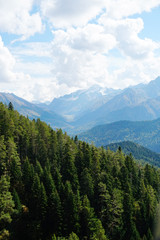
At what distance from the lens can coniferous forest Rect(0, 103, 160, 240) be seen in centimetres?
5612

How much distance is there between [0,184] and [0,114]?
136 ft

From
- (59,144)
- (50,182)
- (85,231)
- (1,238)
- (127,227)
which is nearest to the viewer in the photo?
(1,238)

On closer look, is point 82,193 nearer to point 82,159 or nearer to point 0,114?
point 82,159

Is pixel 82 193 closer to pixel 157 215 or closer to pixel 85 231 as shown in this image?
pixel 85 231

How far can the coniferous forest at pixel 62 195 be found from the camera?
56125 millimetres

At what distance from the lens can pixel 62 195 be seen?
65438mm

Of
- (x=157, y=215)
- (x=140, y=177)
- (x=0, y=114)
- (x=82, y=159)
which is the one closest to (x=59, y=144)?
(x=82, y=159)

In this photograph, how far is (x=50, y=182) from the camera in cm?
6475

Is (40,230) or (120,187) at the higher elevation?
(120,187)

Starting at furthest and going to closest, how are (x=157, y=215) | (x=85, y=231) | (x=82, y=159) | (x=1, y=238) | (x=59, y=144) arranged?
(x=59, y=144)
(x=82, y=159)
(x=157, y=215)
(x=85, y=231)
(x=1, y=238)

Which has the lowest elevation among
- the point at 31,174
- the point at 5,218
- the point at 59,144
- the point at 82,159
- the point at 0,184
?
the point at 5,218

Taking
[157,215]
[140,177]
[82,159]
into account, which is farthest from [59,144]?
[157,215]

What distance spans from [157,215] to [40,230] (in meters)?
45.0

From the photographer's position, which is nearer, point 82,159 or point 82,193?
point 82,193
